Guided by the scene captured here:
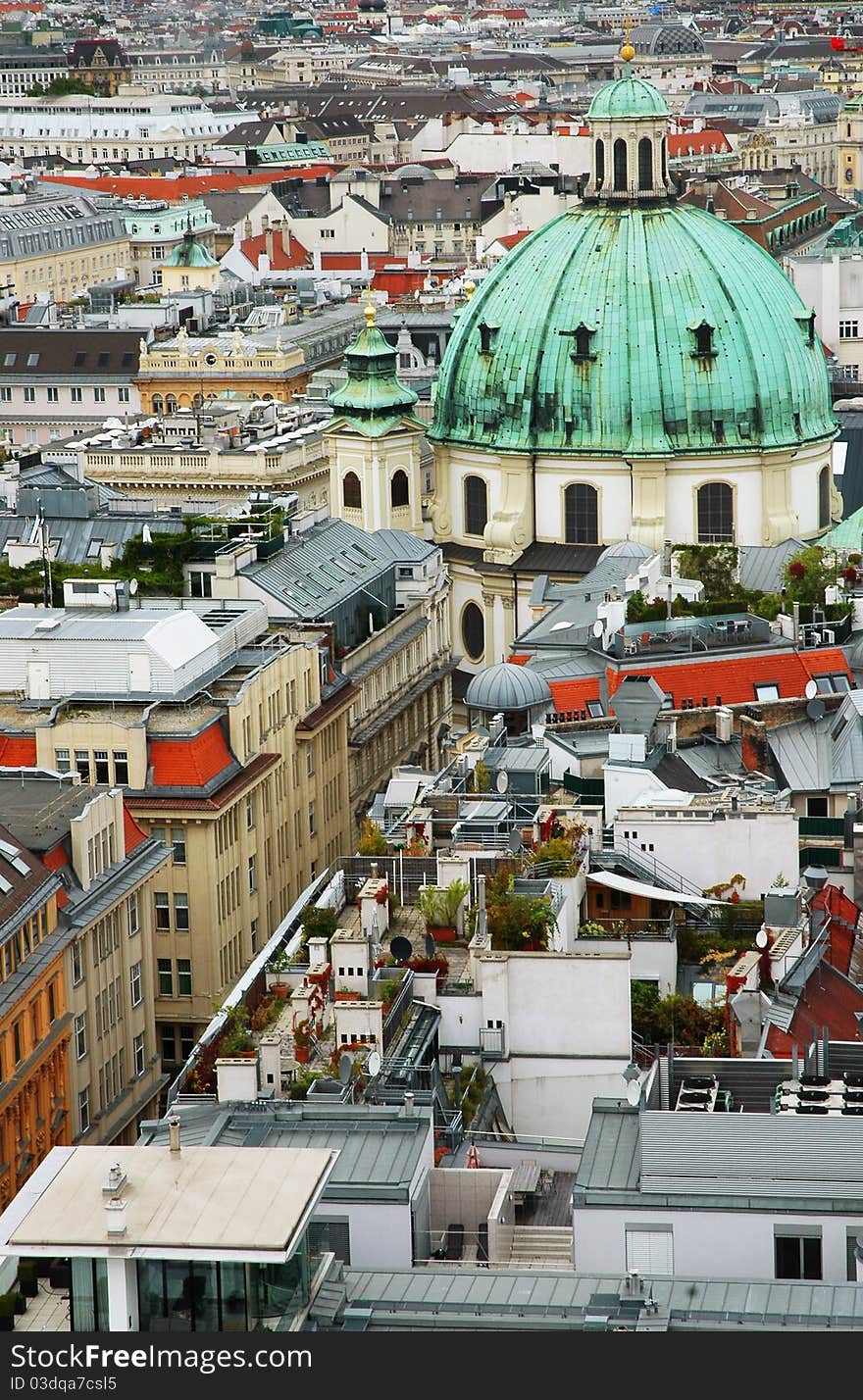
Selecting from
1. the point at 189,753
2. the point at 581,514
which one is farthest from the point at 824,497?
the point at 189,753

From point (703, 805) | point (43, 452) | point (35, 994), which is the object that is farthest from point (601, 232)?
point (35, 994)

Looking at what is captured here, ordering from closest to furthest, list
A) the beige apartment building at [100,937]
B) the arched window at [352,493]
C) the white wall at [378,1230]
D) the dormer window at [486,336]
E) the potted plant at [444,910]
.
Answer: the white wall at [378,1230] < the potted plant at [444,910] < the beige apartment building at [100,937] < the dormer window at [486,336] < the arched window at [352,493]

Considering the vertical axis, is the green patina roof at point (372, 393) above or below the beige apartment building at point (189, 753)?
above

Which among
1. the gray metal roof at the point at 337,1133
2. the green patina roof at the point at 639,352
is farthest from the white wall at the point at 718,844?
the green patina roof at the point at 639,352

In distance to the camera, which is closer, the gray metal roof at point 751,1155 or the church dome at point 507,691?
the gray metal roof at point 751,1155

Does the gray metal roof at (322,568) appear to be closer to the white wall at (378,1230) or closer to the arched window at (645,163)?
the arched window at (645,163)

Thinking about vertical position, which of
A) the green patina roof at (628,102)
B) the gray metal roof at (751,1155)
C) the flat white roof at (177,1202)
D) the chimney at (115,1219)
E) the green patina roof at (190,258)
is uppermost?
the green patina roof at (628,102)

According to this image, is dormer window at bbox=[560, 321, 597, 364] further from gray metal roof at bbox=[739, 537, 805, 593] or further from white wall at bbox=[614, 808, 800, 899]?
white wall at bbox=[614, 808, 800, 899]

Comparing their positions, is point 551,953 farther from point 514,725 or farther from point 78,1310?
point 514,725
